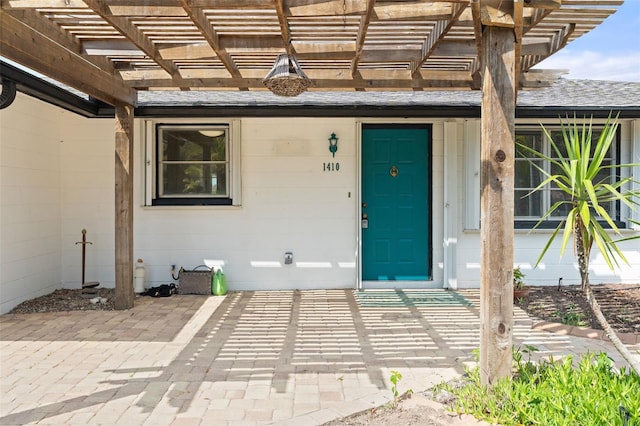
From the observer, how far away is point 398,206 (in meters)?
6.88

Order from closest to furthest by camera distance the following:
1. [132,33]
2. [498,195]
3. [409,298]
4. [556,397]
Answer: [556,397] < [498,195] < [132,33] < [409,298]

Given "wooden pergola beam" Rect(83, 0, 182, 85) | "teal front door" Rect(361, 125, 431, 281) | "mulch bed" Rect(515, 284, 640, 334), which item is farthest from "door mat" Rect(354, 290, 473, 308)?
"wooden pergola beam" Rect(83, 0, 182, 85)

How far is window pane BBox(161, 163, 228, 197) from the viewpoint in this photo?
6.91 m

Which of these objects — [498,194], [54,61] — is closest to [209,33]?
[54,61]

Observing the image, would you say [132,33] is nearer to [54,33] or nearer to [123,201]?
[54,33]

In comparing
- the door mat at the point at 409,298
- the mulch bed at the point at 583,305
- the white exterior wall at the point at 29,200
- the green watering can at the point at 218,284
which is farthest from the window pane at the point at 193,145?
the mulch bed at the point at 583,305

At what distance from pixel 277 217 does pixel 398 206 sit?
173cm

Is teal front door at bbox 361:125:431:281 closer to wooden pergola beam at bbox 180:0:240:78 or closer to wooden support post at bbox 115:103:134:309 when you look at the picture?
wooden pergola beam at bbox 180:0:240:78

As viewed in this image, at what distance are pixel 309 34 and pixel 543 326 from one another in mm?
3621

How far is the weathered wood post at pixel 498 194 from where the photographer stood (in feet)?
9.42

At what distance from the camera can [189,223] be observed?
675cm

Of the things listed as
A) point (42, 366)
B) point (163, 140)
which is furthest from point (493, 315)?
point (163, 140)

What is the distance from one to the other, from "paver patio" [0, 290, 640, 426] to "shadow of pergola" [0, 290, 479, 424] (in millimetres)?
11

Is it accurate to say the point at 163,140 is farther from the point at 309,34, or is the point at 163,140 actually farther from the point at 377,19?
the point at 377,19
